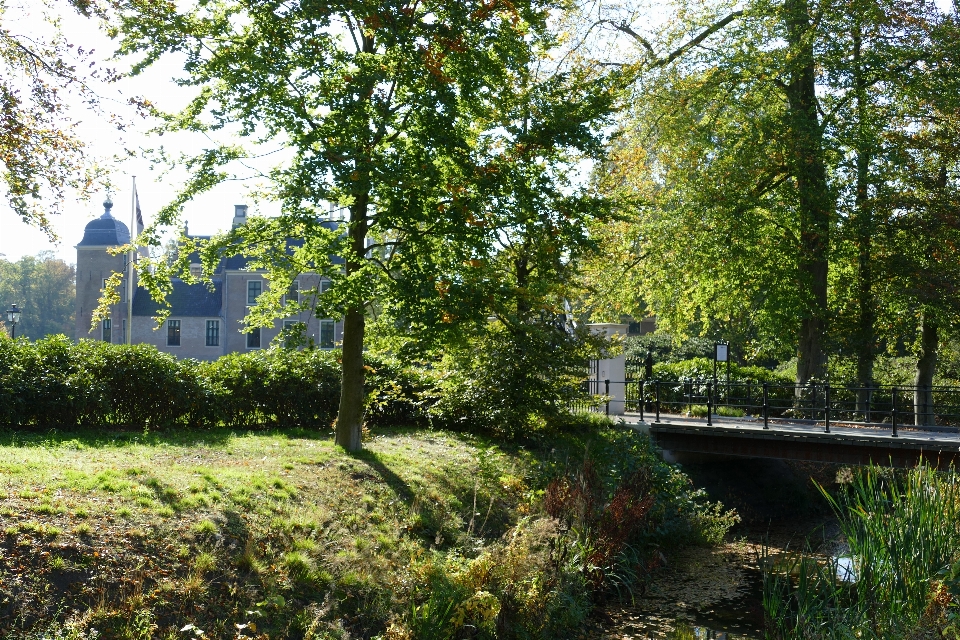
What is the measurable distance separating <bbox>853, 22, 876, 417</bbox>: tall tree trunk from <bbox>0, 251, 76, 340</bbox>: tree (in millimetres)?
76943

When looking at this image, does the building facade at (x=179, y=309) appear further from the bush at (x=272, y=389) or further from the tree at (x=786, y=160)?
the bush at (x=272, y=389)

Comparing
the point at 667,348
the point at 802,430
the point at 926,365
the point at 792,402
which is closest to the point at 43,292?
the point at 667,348

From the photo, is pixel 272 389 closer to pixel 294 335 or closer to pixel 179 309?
pixel 294 335

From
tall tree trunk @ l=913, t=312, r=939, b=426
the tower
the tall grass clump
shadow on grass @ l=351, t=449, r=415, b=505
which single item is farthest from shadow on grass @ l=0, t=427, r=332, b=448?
the tower

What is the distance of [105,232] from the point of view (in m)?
59.0

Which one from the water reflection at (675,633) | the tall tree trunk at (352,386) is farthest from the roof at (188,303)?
the water reflection at (675,633)

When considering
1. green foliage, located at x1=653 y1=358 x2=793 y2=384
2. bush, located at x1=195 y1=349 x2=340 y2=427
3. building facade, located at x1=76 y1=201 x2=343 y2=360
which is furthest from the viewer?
building facade, located at x1=76 y1=201 x2=343 y2=360

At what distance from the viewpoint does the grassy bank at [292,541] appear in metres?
6.87

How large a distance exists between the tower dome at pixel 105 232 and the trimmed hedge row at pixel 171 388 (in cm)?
4809

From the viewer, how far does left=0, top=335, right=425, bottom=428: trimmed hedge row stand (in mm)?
12680

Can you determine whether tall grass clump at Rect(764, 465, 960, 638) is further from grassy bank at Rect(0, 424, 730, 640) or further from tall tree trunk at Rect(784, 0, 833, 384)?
tall tree trunk at Rect(784, 0, 833, 384)

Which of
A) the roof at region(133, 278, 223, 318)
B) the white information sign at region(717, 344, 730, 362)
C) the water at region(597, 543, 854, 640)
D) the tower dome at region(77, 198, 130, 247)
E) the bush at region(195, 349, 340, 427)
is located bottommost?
the water at region(597, 543, 854, 640)

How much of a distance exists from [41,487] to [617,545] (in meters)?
7.19

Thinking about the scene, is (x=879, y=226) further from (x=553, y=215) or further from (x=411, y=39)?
(x=411, y=39)
